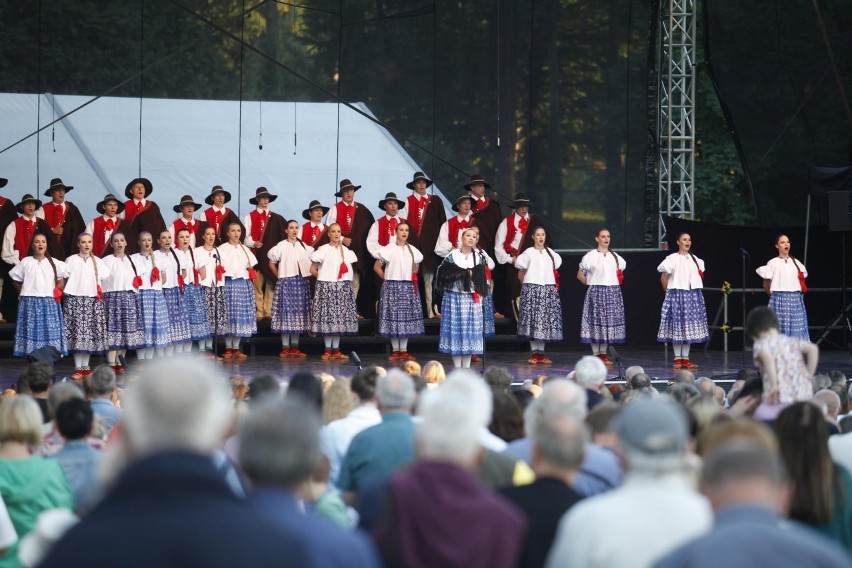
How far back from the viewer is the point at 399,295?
13539 millimetres

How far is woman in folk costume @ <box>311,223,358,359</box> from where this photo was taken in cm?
1356

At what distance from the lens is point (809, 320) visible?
15.5 m

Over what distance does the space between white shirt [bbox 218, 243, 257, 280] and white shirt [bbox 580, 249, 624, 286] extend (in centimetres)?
343

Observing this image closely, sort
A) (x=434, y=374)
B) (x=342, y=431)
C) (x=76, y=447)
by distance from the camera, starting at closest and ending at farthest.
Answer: (x=76, y=447) < (x=342, y=431) < (x=434, y=374)

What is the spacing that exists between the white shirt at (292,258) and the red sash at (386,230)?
76cm

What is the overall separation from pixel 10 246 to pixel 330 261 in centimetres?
315

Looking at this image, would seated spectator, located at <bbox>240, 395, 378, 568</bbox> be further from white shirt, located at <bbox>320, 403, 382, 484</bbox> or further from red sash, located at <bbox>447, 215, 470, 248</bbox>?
red sash, located at <bbox>447, 215, 470, 248</bbox>

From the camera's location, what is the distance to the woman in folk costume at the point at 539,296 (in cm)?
1358

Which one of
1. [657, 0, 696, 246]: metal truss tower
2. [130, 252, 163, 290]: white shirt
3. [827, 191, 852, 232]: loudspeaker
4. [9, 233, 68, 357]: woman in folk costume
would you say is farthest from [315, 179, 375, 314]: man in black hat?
[827, 191, 852, 232]: loudspeaker

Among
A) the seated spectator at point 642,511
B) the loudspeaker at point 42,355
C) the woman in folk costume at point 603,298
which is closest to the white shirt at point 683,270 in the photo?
the woman in folk costume at point 603,298

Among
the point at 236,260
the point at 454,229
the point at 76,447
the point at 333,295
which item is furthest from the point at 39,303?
the point at 76,447

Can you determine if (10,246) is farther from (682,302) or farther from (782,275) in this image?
(782,275)

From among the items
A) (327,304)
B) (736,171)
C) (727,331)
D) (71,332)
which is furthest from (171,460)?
(736,171)

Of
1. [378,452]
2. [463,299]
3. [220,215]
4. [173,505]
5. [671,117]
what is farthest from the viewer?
[671,117]
